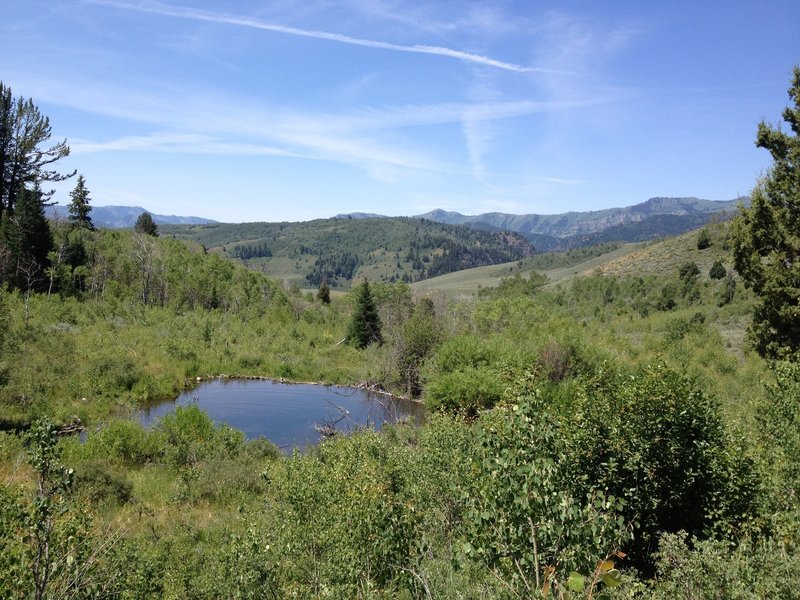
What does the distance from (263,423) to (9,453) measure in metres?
16.0

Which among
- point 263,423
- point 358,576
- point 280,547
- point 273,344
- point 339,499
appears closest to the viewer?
point 358,576

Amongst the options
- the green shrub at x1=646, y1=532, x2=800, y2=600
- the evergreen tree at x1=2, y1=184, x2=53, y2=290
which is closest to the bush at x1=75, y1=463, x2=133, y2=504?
the green shrub at x1=646, y1=532, x2=800, y2=600

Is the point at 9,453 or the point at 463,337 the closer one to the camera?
the point at 9,453

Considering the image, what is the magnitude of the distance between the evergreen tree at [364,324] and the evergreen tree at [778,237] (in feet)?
140

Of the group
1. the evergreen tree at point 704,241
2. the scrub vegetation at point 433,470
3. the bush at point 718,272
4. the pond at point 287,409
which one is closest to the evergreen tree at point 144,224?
the scrub vegetation at point 433,470

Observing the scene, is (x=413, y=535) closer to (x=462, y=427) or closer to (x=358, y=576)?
(x=358, y=576)

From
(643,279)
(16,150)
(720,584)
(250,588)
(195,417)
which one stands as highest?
(16,150)

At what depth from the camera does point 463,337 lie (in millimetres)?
40500

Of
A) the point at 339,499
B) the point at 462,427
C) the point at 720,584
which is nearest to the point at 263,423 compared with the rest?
the point at 462,427

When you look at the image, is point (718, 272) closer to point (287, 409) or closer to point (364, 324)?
point (364, 324)

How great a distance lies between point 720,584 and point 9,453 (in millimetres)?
24019

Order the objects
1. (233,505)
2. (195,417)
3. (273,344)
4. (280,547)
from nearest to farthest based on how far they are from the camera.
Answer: (280,547) → (233,505) → (195,417) → (273,344)

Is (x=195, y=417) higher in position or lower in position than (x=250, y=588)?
lower

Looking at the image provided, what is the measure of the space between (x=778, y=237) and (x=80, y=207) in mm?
75894
